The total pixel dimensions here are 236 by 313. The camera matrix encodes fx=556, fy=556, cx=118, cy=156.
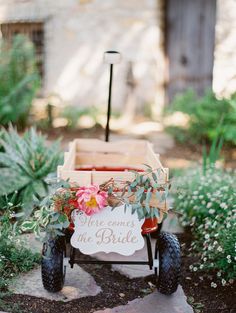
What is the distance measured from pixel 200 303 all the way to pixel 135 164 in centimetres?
140

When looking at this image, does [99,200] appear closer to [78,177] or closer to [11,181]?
[78,177]

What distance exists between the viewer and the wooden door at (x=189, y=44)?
822cm

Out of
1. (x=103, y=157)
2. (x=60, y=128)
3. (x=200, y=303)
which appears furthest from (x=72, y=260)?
(x=60, y=128)

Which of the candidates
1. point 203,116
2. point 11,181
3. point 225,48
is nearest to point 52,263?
point 11,181

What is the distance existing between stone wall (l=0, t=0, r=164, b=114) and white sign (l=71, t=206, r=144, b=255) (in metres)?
5.18

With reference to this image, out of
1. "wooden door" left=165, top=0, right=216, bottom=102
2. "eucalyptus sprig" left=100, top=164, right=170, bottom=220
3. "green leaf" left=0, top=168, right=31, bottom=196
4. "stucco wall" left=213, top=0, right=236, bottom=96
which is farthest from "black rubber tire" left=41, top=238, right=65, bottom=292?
"wooden door" left=165, top=0, right=216, bottom=102

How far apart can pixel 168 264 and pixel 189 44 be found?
548 cm

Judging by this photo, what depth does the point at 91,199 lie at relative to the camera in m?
3.24

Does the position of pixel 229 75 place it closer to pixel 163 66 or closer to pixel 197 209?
pixel 163 66

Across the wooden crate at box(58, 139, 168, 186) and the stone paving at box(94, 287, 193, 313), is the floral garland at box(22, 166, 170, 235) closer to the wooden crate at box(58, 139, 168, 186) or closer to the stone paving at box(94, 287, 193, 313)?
the stone paving at box(94, 287, 193, 313)

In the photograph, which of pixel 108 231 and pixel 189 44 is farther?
pixel 189 44

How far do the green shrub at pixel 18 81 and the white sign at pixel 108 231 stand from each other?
3624 millimetres

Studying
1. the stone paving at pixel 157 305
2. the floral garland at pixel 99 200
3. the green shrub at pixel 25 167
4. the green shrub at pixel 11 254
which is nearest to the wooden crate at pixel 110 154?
the green shrub at pixel 25 167

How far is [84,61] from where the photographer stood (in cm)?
831
